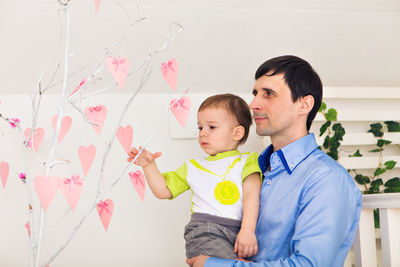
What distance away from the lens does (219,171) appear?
1.49 m

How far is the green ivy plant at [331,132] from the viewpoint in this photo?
220cm

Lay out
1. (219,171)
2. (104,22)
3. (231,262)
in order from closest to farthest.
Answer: (231,262)
(219,171)
(104,22)

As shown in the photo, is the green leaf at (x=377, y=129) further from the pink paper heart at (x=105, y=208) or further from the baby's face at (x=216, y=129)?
the pink paper heart at (x=105, y=208)

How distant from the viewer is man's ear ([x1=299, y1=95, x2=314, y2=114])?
1.41m

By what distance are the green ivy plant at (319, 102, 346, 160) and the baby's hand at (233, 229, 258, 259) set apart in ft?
3.29

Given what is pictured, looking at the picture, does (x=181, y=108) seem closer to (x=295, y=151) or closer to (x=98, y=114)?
(x=98, y=114)

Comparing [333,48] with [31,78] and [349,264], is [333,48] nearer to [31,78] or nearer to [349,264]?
[349,264]

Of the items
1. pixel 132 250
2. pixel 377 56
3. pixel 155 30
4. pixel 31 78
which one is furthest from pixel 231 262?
pixel 377 56

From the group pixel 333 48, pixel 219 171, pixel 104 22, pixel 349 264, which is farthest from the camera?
pixel 333 48

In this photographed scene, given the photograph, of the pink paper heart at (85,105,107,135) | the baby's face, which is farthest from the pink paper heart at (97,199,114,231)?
the baby's face

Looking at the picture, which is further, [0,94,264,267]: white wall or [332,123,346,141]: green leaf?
[332,123,346,141]: green leaf

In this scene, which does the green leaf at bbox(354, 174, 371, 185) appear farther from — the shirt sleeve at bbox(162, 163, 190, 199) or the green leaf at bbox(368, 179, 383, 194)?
the shirt sleeve at bbox(162, 163, 190, 199)

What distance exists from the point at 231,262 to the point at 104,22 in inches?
46.1

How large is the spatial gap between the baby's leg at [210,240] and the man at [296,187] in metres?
0.05
